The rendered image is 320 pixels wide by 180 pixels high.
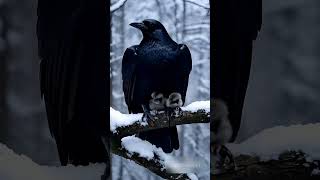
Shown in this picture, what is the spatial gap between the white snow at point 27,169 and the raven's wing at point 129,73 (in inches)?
20.7

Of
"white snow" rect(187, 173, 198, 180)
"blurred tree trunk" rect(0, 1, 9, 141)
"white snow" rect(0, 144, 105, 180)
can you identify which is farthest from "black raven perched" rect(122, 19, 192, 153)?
"blurred tree trunk" rect(0, 1, 9, 141)

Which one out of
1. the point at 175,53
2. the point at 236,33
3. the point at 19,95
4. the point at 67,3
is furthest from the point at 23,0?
the point at 236,33

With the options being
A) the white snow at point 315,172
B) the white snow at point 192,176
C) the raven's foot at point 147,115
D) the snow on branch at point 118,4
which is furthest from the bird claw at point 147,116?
the white snow at point 315,172

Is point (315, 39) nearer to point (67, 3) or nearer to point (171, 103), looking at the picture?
point (171, 103)

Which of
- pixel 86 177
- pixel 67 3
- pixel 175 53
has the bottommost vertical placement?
pixel 86 177

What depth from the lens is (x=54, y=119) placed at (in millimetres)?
4027

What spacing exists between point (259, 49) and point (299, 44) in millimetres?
273

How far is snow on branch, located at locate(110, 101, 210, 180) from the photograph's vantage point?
382 cm

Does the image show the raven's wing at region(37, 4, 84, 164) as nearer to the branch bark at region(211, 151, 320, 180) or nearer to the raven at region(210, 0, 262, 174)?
the raven at region(210, 0, 262, 174)

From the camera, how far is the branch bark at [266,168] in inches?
162

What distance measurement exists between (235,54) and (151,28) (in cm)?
65

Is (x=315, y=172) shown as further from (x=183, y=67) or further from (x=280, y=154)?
(x=183, y=67)

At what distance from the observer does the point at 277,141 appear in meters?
4.10

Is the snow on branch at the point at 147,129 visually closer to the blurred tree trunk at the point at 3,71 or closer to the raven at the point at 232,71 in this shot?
the raven at the point at 232,71
